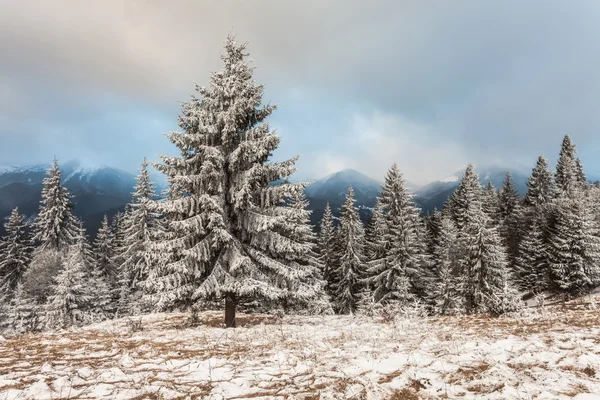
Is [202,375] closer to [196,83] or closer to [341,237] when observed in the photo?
[196,83]

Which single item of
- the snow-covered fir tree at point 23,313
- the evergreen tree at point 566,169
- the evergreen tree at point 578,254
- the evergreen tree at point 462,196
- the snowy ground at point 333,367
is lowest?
the snow-covered fir tree at point 23,313

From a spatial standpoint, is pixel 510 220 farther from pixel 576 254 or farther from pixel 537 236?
pixel 576 254

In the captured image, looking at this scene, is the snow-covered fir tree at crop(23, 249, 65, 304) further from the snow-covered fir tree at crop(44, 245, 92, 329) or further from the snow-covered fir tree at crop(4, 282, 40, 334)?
the snow-covered fir tree at crop(44, 245, 92, 329)

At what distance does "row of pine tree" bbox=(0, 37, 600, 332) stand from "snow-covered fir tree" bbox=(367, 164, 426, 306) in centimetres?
14

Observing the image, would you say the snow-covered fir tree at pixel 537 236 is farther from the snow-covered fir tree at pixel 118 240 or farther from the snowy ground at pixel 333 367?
the snow-covered fir tree at pixel 118 240

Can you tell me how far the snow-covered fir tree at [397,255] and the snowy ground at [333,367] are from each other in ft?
73.0

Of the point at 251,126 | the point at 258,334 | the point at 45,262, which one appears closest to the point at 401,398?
the point at 258,334

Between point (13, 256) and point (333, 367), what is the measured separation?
53.5m

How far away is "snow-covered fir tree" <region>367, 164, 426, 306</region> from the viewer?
29255 millimetres

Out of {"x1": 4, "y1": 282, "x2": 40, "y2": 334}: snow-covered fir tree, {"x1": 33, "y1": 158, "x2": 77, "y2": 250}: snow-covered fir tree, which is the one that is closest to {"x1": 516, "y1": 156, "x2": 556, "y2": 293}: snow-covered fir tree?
{"x1": 4, "y1": 282, "x2": 40, "y2": 334}: snow-covered fir tree

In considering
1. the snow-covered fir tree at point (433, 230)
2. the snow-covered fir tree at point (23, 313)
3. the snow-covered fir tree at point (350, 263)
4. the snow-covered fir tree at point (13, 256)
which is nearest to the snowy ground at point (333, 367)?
Answer: the snow-covered fir tree at point (350, 263)

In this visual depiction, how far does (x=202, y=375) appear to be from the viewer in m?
4.78

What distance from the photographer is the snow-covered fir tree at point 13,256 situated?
41438 mm

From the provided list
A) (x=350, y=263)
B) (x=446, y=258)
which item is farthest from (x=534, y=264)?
(x=350, y=263)
